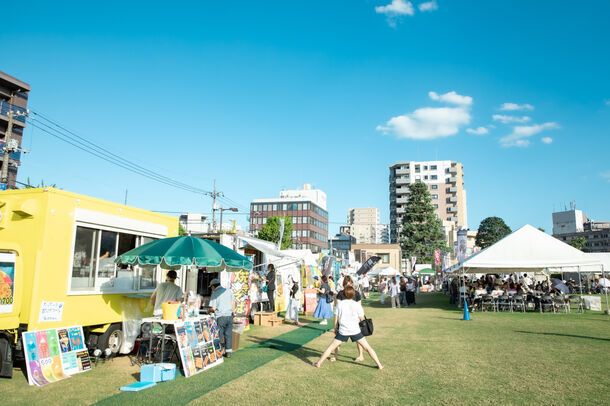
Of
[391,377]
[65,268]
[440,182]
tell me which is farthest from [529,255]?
[440,182]

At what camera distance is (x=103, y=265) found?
9352 mm

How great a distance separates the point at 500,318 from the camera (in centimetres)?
1747

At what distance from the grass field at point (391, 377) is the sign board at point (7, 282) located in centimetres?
123

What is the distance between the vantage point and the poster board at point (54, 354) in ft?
23.1

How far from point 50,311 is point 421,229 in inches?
2212

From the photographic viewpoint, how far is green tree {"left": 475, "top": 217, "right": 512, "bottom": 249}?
92.6 m

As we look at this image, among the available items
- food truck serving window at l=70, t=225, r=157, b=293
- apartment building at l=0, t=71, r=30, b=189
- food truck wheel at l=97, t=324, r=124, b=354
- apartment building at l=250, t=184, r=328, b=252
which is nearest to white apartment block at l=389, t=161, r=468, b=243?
apartment building at l=250, t=184, r=328, b=252

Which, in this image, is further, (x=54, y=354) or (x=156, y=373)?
(x=54, y=354)

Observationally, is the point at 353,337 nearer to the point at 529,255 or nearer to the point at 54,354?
the point at 54,354

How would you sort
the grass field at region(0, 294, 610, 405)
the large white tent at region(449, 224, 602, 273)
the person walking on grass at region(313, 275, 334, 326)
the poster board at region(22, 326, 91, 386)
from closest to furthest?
the grass field at region(0, 294, 610, 405) → the poster board at region(22, 326, 91, 386) → the person walking on grass at region(313, 275, 334, 326) → the large white tent at region(449, 224, 602, 273)

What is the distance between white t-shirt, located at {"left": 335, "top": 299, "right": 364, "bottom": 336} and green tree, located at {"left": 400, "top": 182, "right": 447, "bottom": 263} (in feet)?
174

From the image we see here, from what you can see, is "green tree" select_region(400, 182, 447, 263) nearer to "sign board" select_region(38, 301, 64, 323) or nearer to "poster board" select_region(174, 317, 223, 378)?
"poster board" select_region(174, 317, 223, 378)

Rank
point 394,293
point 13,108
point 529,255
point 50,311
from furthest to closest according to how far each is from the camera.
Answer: point 13,108 → point 394,293 → point 529,255 → point 50,311

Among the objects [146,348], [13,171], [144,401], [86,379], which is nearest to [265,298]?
[146,348]
